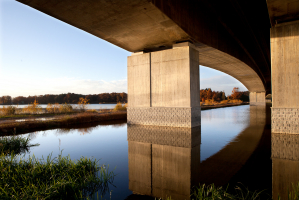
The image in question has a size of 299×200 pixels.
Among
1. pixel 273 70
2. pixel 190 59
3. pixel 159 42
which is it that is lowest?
pixel 273 70

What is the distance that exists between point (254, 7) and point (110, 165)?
13.8 meters

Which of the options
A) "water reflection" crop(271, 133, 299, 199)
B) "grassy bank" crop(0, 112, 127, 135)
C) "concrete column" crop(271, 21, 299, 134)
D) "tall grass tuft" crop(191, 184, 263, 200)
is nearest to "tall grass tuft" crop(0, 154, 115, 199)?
"tall grass tuft" crop(191, 184, 263, 200)

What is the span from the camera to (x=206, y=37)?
42.4 ft

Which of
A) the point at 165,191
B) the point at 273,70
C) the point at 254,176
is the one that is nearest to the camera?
the point at 165,191

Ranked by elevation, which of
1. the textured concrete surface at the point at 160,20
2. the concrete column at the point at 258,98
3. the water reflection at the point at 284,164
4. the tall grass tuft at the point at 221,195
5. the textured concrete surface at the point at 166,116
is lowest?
the water reflection at the point at 284,164

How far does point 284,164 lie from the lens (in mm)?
5406

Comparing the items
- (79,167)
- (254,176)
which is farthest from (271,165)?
(79,167)

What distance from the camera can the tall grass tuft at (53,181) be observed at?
3.44 meters

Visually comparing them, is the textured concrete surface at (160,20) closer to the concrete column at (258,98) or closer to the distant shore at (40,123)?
the distant shore at (40,123)

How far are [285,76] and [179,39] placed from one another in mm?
6540

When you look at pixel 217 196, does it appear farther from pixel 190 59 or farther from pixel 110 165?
pixel 190 59

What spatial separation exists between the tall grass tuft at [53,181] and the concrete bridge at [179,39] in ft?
23.6

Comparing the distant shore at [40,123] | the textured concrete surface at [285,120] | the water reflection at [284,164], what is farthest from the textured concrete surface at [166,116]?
the distant shore at [40,123]

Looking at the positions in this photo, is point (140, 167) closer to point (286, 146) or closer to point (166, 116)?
point (286, 146)
